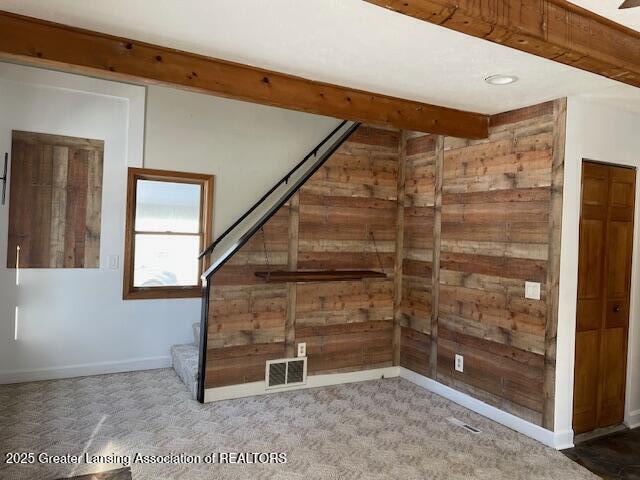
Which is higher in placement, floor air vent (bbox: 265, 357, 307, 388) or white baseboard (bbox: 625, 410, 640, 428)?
floor air vent (bbox: 265, 357, 307, 388)

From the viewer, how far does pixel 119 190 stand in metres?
4.53

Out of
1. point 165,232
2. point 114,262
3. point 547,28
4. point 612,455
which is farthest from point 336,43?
point 612,455

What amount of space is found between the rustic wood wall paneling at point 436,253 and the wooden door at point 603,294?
4.03 ft

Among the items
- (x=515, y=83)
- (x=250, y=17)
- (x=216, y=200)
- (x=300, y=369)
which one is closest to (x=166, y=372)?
(x=300, y=369)

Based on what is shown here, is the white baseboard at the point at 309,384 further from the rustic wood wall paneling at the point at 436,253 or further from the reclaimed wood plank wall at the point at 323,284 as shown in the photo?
the rustic wood wall paneling at the point at 436,253

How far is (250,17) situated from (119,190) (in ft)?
9.53

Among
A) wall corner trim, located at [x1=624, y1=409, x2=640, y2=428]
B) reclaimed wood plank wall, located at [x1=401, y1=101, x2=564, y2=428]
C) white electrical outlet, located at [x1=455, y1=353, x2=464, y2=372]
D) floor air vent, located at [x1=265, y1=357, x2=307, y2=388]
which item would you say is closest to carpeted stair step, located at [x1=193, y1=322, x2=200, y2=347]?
floor air vent, located at [x1=265, y1=357, x2=307, y2=388]

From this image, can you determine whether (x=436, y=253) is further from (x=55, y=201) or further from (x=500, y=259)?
(x=55, y=201)

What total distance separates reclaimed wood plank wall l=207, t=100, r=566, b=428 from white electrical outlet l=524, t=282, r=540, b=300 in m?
0.04

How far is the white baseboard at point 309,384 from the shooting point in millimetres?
3891

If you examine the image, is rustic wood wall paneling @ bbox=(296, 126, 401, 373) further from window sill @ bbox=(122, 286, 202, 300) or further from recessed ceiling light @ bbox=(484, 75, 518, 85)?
recessed ceiling light @ bbox=(484, 75, 518, 85)

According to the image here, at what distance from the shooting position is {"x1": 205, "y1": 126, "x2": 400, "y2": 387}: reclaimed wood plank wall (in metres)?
3.98

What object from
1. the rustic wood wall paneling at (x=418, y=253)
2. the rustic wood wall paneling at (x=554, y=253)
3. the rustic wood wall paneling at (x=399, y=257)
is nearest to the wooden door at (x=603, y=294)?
the rustic wood wall paneling at (x=554, y=253)

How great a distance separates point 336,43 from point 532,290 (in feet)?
7.65
